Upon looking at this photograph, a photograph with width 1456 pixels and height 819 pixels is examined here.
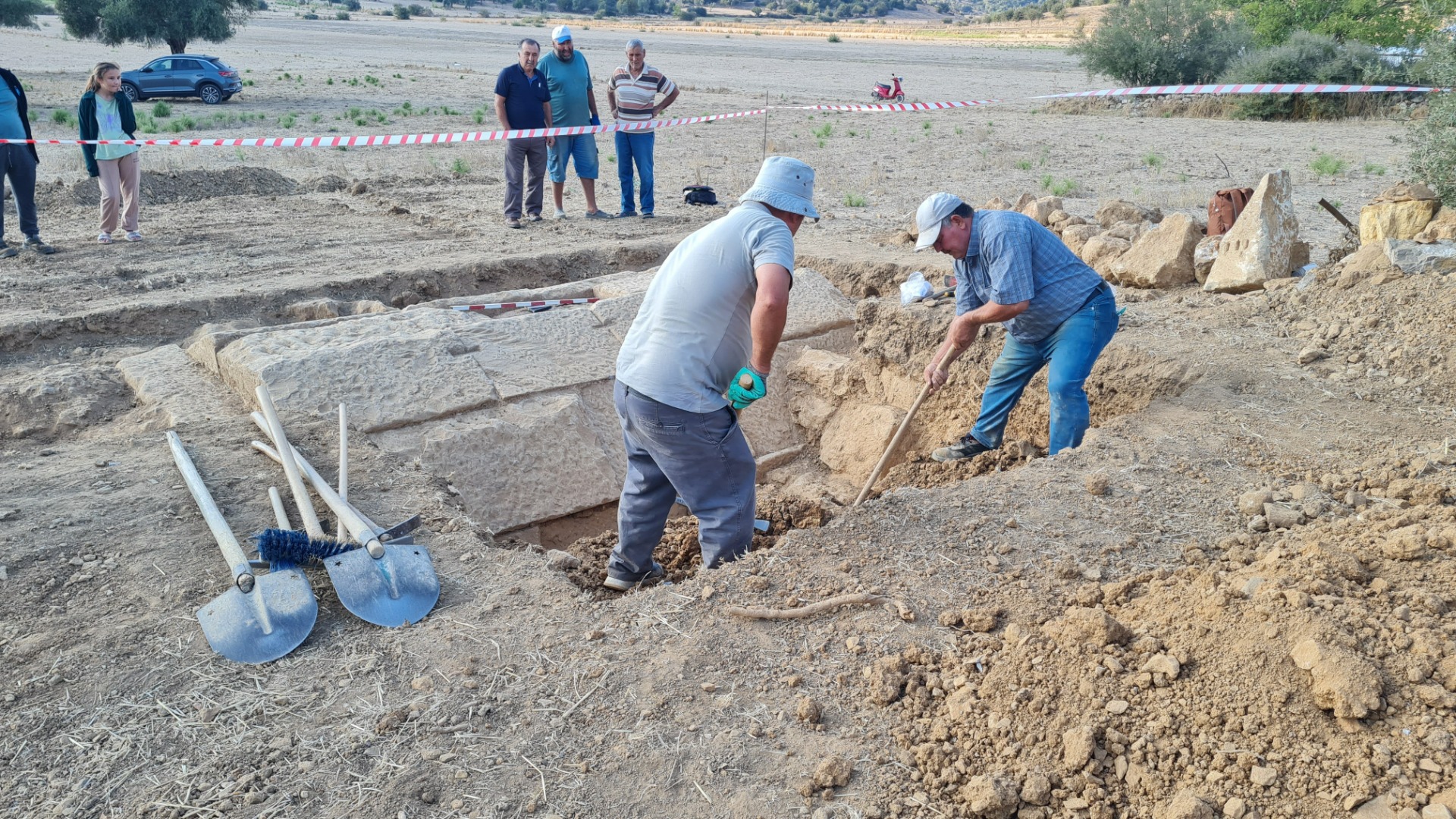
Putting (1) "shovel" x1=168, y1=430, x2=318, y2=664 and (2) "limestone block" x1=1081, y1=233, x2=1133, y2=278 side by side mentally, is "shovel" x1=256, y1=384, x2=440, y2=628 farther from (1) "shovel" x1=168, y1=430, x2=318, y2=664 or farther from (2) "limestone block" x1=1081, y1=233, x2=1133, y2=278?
(2) "limestone block" x1=1081, y1=233, x2=1133, y2=278

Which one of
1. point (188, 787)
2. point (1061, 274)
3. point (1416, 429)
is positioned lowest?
point (188, 787)

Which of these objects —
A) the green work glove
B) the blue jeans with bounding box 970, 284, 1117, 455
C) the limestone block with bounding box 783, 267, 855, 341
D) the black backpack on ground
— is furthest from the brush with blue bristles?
the black backpack on ground

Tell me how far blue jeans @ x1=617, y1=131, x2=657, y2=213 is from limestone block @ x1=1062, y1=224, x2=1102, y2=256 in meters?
4.21

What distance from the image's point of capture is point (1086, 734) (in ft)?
8.36

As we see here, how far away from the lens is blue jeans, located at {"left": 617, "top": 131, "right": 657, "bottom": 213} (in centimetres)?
984

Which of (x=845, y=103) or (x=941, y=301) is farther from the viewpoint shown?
(x=845, y=103)

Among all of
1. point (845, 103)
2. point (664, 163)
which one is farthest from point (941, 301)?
point (845, 103)

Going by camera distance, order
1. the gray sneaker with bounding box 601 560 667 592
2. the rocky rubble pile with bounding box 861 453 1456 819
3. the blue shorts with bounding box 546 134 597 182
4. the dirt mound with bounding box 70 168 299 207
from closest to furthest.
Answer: the rocky rubble pile with bounding box 861 453 1456 819 < the gray sneaker with bounding box 601 560 667 592 < the blue shorts with bounding box 546 134 597 182 < the dirt mound with bounding box 70 168 299 207

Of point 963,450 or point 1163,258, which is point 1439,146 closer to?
point 1163,258

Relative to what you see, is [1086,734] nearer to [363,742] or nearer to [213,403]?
[363,742]

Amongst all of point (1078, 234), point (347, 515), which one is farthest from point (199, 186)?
point (1078, 234)

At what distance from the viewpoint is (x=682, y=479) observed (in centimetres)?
365

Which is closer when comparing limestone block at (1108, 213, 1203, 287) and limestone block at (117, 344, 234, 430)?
limestone block at (117, 344, 234, 430)

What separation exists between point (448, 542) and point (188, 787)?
1.42 m
